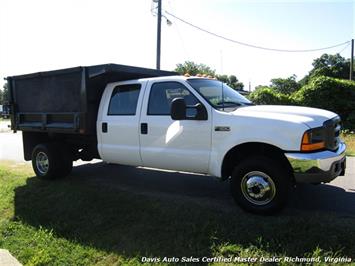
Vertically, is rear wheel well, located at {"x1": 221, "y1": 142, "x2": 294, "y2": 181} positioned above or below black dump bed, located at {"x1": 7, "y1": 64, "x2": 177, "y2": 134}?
below

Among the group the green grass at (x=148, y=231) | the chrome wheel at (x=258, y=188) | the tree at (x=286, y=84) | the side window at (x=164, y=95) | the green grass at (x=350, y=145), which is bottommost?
the green grass at (x=148, y=231)

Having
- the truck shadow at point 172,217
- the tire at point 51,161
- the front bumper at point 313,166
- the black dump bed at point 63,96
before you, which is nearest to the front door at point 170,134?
the truck shadow at point 172,217

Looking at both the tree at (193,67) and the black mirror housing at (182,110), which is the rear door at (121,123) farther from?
the tree at (193,67)

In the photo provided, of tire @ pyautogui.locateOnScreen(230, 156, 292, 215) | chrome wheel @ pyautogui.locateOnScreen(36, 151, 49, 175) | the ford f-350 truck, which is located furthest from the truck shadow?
the ford f-350 truck

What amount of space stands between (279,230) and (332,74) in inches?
1889

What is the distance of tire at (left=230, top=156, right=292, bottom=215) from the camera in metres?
4.89

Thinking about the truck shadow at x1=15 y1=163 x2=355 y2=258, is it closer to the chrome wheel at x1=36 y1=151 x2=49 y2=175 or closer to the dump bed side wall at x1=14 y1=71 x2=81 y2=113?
the chrome wheel at x1=36 y1=151 x2=49 y2=175

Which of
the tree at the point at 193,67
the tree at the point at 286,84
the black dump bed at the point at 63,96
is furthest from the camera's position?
the tree at the point at 286,84

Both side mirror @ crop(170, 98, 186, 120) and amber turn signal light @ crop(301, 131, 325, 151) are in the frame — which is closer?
amber turn signal light @ crop(301, 131, 325, 151)

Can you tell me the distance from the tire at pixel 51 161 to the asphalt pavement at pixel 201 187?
42 cm

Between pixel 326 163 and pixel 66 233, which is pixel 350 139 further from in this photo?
pixel 66 233

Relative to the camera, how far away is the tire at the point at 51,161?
25.0ft

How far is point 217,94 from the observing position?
5.91 m

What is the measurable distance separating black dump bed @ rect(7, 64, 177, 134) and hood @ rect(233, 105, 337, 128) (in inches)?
102
